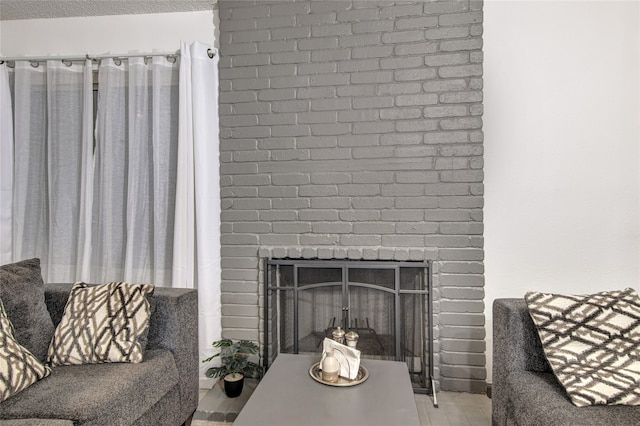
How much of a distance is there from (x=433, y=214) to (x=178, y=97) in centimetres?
186

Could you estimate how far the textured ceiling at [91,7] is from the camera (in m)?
2.40

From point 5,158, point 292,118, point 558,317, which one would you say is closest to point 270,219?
point 292,118

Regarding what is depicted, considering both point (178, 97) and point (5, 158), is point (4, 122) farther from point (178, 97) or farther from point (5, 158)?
point (178, 97)

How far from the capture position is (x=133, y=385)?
4.65ft

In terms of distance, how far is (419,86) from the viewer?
2.20 metres

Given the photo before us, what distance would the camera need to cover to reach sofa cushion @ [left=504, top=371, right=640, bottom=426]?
1.19 metres

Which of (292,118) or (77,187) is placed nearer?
(292,118)

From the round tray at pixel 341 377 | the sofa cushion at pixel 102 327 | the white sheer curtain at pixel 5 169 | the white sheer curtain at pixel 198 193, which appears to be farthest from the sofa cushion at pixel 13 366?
the white sheer curtain at pixel 5 169

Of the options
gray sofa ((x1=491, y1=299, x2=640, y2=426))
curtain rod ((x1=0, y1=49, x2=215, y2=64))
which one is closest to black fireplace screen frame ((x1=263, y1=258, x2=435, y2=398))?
gray sofa ((x1=491, y1=299, x2=640, y2=426))

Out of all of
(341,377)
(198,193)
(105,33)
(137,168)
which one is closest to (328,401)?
(341,377)

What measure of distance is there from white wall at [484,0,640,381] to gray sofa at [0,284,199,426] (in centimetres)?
179

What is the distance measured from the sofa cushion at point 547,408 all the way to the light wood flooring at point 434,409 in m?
0.42

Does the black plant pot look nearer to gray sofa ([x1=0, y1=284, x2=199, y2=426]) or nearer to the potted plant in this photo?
the potted plant

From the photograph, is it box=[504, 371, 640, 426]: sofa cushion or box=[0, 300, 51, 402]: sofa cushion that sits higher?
box=[0, 300, 51, 402]: sofa cushion
